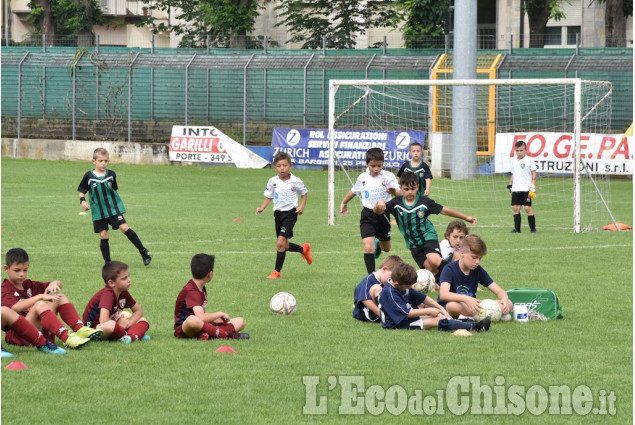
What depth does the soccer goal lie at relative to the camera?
1986 cm

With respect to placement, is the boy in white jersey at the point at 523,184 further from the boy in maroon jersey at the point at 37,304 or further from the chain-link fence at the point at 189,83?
the chain-link fence at the point at 189,83

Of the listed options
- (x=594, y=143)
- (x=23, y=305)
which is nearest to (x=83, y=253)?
(x=23, y=305)

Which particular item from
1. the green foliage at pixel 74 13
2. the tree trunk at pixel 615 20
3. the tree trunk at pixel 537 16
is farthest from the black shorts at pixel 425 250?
the green foliage at pixel 74 13

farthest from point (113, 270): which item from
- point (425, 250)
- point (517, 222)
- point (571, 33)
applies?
point (571, 33)

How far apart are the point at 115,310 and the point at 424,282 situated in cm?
365

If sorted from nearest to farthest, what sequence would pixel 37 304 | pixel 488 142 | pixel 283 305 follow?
pixel 37 304
pixel 283 305
pixel 488 142

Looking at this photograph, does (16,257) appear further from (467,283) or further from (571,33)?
(571,33)

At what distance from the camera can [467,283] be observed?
29.6ft

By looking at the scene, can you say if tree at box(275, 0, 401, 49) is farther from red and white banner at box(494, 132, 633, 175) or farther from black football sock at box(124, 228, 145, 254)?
black football sock at box(124, 228, 145, 254)

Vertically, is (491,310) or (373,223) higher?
(373,223)

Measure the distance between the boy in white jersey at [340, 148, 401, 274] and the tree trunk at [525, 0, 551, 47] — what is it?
2863 centimetres

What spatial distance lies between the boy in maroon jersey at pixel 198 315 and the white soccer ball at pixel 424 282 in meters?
2.78

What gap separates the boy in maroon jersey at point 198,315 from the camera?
8.00 metres

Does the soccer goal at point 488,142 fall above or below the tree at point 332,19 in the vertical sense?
below
